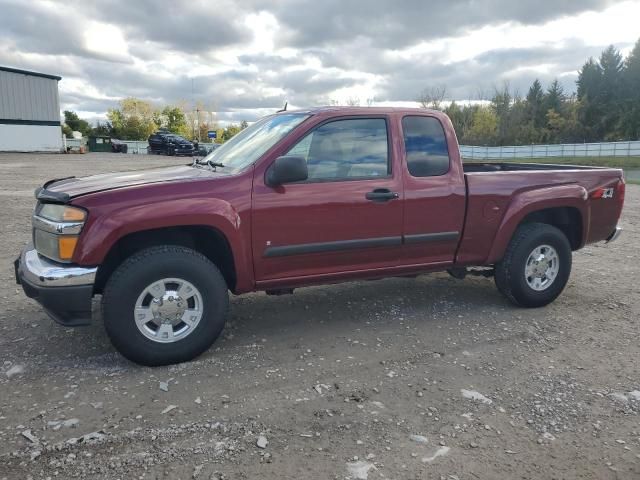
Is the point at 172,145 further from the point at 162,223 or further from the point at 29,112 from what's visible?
the point at 162,223

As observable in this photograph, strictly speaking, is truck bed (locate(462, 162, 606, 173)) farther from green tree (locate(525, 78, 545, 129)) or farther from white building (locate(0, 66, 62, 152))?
green tree (locate(525, 78, 545, 129))

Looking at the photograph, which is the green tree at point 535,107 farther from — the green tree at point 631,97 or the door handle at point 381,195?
the door handle at point 381,195

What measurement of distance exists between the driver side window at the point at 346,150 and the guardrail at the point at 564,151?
3627 centimetres

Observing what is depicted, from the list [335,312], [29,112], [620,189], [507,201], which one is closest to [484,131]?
[29,112]

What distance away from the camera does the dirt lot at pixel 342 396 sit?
8.73 feet

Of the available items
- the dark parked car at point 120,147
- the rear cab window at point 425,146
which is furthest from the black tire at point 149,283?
the dark parked car at point 120,147

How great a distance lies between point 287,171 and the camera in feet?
12.3

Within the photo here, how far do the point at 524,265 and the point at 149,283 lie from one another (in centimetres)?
337

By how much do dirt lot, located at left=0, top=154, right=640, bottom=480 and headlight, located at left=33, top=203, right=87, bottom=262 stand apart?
0.83 meters

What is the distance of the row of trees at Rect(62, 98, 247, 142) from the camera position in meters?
68.8

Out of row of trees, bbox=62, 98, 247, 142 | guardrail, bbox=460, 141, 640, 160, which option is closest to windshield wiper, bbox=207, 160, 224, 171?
guardrail, bbox=460, 141, 640, 160

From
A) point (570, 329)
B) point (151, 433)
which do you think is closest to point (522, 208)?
point (570, 329)

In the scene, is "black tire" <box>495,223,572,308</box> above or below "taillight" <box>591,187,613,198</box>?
below

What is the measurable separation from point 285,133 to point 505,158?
47.3 meters
